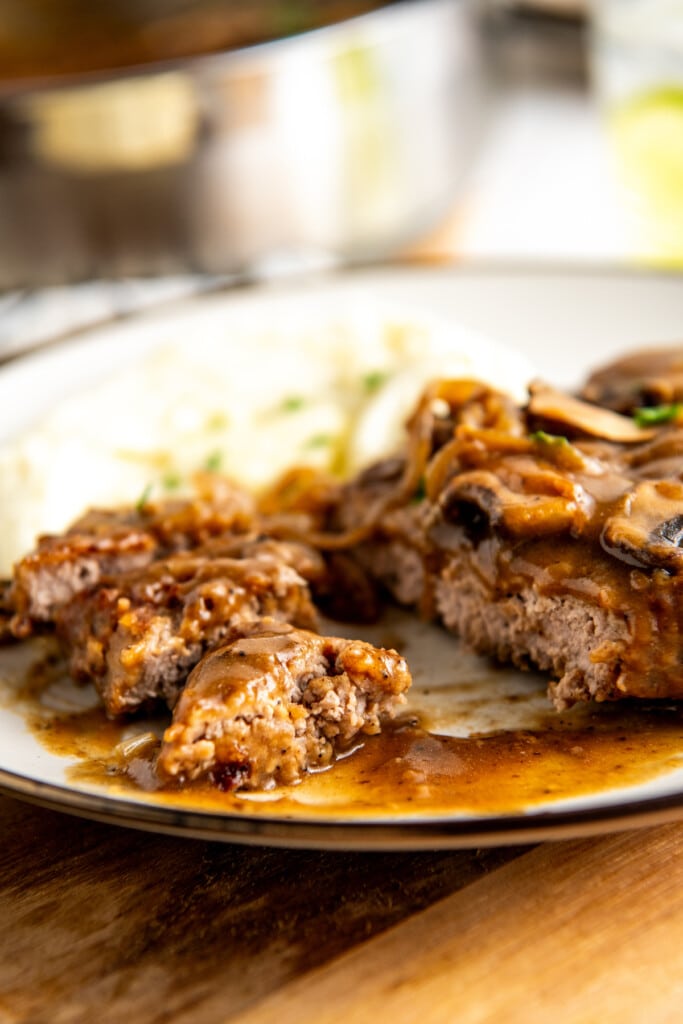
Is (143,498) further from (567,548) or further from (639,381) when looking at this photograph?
(639,381)

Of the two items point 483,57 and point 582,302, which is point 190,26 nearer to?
point 483,57

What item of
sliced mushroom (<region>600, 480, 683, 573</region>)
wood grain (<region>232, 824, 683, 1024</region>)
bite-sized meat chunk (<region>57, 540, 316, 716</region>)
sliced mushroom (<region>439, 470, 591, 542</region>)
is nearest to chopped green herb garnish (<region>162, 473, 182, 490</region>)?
bite-sized meat chunk (<region>57, 540, 316, 716</region>)

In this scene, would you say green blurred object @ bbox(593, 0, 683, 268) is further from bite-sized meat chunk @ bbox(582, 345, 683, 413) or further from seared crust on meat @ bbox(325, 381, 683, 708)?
seared crust on meat @ bbox(325, 381, 683, 708)

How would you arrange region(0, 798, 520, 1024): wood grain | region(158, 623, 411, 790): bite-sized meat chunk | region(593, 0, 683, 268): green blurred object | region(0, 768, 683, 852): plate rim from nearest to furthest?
region(0, 768, 683, 852): plate rim → region(0, 798, 520, 1024): wood grain → region(158, 623, 411, 790): bite-sized meat chunk → region(593, 0, 683, 268): green blurred object

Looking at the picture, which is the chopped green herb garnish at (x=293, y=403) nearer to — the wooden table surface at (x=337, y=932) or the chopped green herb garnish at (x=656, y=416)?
the chopped green herb garnish at (x=656, y=416)

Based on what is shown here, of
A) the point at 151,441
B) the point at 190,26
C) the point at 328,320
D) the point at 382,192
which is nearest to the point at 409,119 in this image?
the point at 382,192

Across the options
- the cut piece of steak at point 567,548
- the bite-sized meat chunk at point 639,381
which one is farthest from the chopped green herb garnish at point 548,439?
the bite-sized meat chunk at point 639,381

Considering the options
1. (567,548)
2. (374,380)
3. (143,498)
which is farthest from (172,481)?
(567,548)
